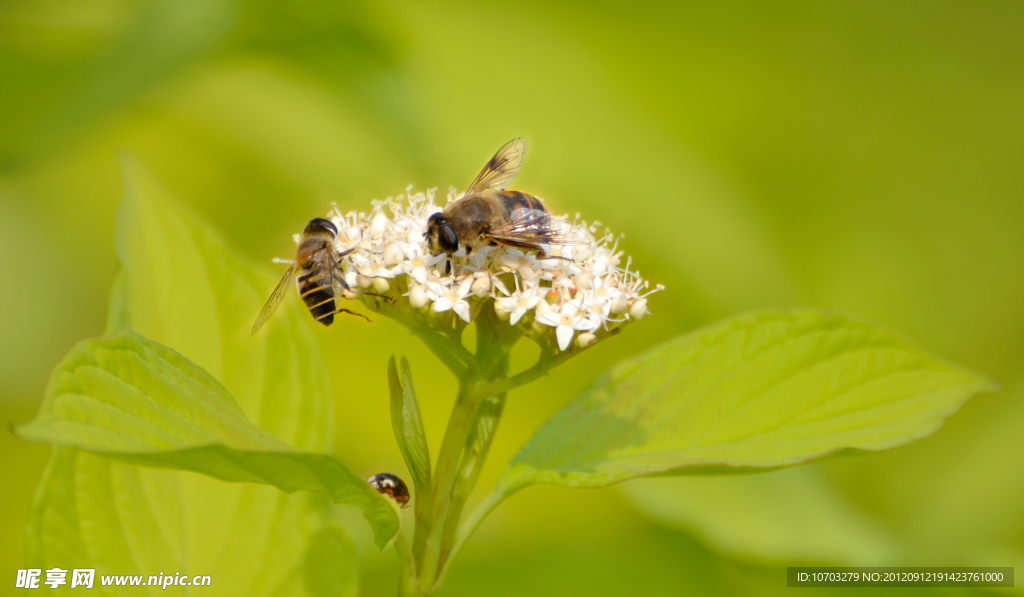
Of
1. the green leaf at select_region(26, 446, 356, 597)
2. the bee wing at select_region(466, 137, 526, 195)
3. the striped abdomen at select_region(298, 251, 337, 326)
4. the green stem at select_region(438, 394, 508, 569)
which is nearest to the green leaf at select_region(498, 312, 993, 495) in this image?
the green stem at select_region(438, 394, 508, 569)

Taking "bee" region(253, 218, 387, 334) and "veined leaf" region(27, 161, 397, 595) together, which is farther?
"bee" region(253, 218, 387, 334)

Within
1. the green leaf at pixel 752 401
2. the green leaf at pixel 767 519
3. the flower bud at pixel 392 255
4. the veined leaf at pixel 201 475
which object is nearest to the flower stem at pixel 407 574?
the veined leaf at pixel 201 475

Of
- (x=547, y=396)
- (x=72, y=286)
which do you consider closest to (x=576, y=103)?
(x=547, y=396)

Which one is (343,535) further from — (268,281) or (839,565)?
(839,565)

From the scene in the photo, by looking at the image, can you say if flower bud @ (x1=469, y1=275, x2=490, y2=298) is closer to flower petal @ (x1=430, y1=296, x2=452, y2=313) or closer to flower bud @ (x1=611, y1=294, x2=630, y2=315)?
flower petal @ (x1=430, y1=296, x2=452, y2=313)

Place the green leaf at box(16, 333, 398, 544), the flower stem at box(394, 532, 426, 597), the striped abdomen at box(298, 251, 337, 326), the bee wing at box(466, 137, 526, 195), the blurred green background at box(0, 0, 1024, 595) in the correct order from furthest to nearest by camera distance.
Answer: the blurred green background at box(0, 0, 1024, 595) < the bee wing at box(466, 137, 526, 195) < the striped abdomen at box(298, 251, 337, 326) < the flower stem at box(394, 532, 426, 597) < the green leaf at box(16, 333, 398, 544)

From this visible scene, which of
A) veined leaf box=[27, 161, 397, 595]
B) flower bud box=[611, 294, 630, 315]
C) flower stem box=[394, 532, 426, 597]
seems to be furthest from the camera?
flower bud box=[611, 294, 630, 315]

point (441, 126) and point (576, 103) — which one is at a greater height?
point (576, 103)
